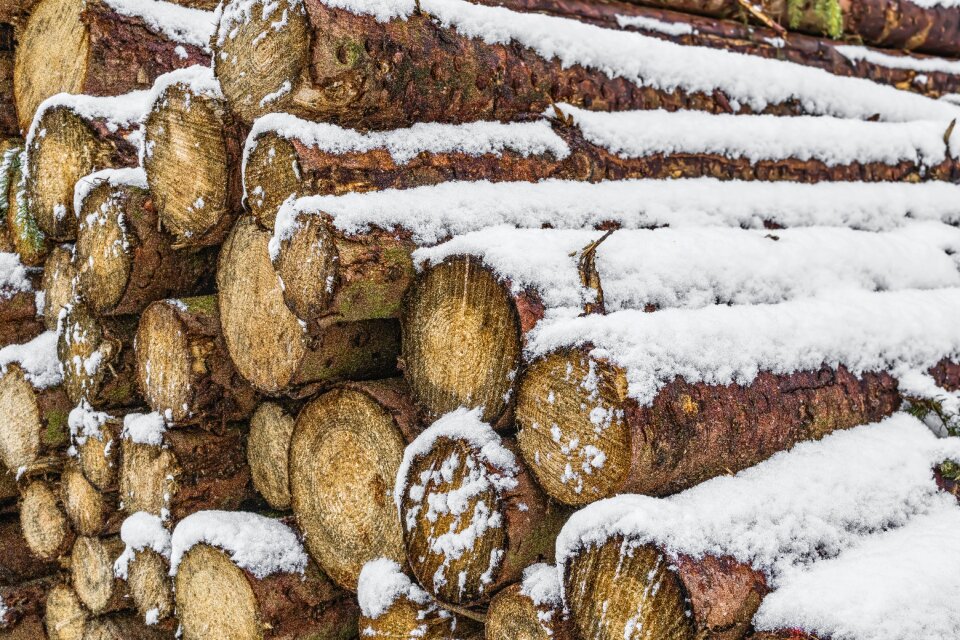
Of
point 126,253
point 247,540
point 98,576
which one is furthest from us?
point 98,576

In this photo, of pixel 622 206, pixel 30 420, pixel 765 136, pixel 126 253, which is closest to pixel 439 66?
pixel 622 206

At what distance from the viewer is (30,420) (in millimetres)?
2949

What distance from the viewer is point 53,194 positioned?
8.98 ft

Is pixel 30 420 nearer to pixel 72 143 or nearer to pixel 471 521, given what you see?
pixel 72 143

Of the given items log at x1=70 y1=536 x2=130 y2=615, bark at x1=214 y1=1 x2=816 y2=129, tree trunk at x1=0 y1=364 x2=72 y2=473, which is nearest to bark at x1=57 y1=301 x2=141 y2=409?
tree trunk at x1=0 y1=364 x2=72 y2=473

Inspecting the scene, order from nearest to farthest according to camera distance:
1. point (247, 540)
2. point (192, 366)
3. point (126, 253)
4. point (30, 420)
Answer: point (247, 540) → point (192, 366) → point (126, 253) → point (30, 420)

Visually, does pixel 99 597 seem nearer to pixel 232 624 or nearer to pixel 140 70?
pixel 232 624

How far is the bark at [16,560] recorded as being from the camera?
334 cm

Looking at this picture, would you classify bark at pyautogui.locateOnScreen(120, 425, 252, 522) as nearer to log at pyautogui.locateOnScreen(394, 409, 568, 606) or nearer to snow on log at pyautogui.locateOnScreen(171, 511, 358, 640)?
snow on log at pyautogui.locateOnScreen(171, 511, 358, 640)

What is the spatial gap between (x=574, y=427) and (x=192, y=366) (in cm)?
131

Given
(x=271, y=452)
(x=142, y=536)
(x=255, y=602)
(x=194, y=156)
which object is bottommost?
(x=142, y=536)

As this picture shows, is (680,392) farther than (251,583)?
No

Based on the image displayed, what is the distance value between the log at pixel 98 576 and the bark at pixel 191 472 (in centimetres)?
42

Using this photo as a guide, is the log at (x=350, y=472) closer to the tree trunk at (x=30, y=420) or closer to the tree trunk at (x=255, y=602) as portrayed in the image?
the tree trunk at (x=255, y=602)
